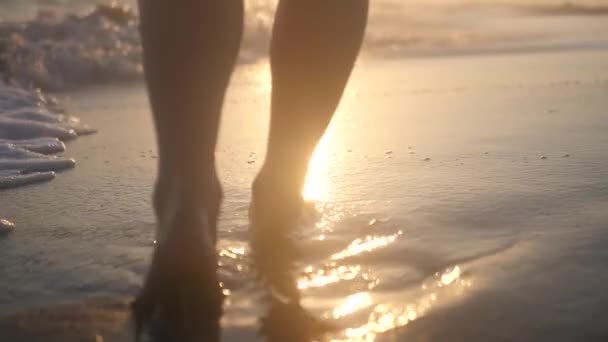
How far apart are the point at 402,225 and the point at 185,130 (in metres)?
0.59

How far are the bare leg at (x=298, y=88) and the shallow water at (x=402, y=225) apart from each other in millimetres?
68

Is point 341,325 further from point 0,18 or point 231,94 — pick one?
point 0,18

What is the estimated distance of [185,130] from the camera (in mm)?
1208

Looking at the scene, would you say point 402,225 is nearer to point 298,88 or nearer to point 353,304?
point 298,88

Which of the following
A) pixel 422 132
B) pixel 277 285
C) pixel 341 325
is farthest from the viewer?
pixel 422 132

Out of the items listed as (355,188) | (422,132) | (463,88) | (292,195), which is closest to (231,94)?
(463,88)

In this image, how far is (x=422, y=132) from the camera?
8.88ft

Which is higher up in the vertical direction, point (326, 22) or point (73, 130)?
point (326, 22)

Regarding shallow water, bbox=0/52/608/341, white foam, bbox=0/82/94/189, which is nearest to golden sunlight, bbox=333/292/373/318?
shallow water, bbox=0/52/608/341

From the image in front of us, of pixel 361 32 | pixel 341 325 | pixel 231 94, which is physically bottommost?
pixel 231 94

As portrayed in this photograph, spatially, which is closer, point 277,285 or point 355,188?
point 277,285

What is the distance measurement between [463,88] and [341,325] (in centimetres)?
288

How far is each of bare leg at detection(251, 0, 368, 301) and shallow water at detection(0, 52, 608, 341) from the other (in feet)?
0.22

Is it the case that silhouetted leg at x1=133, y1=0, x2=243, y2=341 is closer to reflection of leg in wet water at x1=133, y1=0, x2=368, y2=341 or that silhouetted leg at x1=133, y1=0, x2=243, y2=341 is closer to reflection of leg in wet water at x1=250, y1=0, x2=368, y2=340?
reflection of leg in wet water at x1=133, y1=0, x2=368, y2=341
